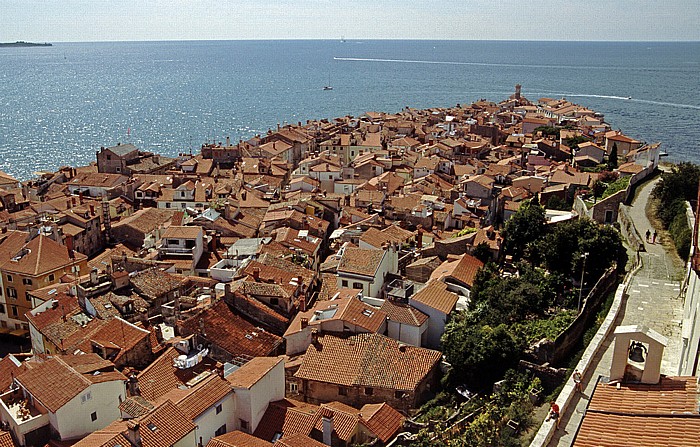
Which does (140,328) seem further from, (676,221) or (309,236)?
(676,221)

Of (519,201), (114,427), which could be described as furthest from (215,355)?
(519,201)

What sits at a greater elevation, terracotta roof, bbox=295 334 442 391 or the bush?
the bush

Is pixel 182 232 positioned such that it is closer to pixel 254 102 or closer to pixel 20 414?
pixel 20 414

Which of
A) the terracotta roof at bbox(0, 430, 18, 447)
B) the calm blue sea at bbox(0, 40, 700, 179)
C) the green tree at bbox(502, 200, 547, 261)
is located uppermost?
the green tree at bbox(502, 200, 547, 261)

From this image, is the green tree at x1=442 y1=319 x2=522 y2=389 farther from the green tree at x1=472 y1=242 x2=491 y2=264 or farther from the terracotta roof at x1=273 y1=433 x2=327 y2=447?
the green tree at x1=472 y1=242 x2=491 y2=264

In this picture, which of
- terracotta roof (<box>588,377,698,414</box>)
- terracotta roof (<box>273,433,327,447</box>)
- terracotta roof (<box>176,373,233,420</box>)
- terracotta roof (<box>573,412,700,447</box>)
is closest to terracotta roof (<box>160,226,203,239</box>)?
terracotta roof (<box>176,373,233,420</box>)

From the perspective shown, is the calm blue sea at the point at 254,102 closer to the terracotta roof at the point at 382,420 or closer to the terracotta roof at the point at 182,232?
the terracotta roof at the point at 182,232

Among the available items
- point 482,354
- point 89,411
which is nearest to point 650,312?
point 482,354
